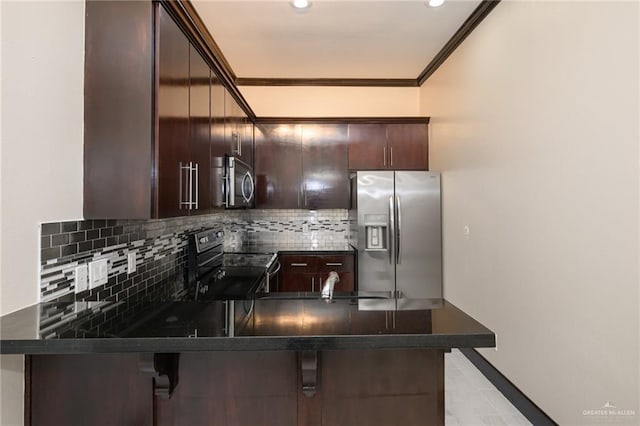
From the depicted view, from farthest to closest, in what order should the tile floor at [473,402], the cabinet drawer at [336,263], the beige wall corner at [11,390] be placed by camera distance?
the cabinet drawer at [336,263], the tile floor at [473,402], the beige wall corner at [11,390]

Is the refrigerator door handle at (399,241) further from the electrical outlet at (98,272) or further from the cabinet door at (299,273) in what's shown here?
the electrical outlet at (98,272)

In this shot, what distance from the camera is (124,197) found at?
1533 millimetres

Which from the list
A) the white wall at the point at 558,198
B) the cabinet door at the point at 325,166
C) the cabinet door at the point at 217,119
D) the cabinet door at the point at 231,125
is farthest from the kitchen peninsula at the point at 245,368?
the cabinet door at the point at 325,166

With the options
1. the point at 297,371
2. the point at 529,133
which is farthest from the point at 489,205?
the point at 297,371

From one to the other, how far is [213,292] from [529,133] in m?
2.15

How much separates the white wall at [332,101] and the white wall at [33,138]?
283 cm

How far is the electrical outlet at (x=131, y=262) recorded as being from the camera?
6.07 ft

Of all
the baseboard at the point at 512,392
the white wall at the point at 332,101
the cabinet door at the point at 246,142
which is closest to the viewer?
the baseboard at the point at 512,392

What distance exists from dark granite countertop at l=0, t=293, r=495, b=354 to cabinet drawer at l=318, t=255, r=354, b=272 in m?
2.44

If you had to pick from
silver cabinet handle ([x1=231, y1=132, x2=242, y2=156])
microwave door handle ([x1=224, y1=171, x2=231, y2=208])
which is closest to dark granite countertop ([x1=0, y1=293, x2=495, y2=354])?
microwave door handle ([x1=224, y1=171, x2=231, y2=208])

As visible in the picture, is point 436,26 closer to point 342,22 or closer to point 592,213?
point 342,22

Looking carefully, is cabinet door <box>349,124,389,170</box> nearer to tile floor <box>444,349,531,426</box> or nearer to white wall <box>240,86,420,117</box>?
white wall <box>240,86,420,117</box>

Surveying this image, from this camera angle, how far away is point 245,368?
4.08 ft

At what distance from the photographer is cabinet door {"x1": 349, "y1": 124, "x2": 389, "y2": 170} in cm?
406
